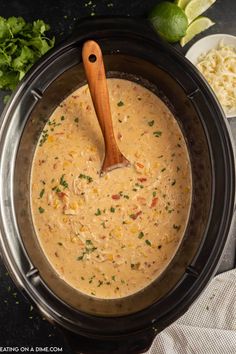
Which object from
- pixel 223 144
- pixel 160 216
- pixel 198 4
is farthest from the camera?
pixel 198 4

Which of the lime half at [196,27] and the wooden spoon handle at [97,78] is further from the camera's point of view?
the lime half at [196,27]

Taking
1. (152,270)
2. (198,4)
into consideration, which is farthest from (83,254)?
(198,4)

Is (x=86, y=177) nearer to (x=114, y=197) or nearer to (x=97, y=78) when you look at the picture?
(x=114, y=197)

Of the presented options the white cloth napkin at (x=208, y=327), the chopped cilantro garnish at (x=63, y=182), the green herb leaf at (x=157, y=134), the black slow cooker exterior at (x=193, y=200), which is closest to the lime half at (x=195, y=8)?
the black slow cooker exterior at (x=193, y=200)

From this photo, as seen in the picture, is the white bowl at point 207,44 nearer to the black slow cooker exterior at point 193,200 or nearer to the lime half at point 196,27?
the lime half at point 196,27

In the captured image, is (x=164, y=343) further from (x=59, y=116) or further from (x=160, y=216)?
(x=59, y=116)

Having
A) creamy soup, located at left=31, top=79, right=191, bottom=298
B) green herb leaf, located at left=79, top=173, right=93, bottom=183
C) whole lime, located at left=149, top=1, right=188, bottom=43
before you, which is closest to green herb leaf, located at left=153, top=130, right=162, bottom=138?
creamy soup, located at left=31, top=79, right=191, bottom=298
